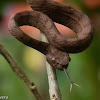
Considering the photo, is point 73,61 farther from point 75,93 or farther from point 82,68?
point 75,93

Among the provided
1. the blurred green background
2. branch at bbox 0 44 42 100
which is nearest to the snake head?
branch at bbox 0 44 42 100

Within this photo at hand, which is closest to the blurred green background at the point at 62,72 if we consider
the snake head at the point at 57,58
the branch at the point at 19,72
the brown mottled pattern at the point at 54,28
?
the brown mottled pattern at the point at 54,28

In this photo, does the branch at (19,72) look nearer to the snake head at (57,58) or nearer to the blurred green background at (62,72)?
the snake head at (57,58)

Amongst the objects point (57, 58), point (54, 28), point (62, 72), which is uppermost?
point (54, 28)

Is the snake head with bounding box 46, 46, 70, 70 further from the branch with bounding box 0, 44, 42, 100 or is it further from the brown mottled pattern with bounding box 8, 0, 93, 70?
the branch with bounding box 0, 44, 42, 100

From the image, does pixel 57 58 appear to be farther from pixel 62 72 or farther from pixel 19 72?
pixel 62 72

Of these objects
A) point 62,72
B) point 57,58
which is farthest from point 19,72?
point 62,72

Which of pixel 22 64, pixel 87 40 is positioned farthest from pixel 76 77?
pixel 87 40
